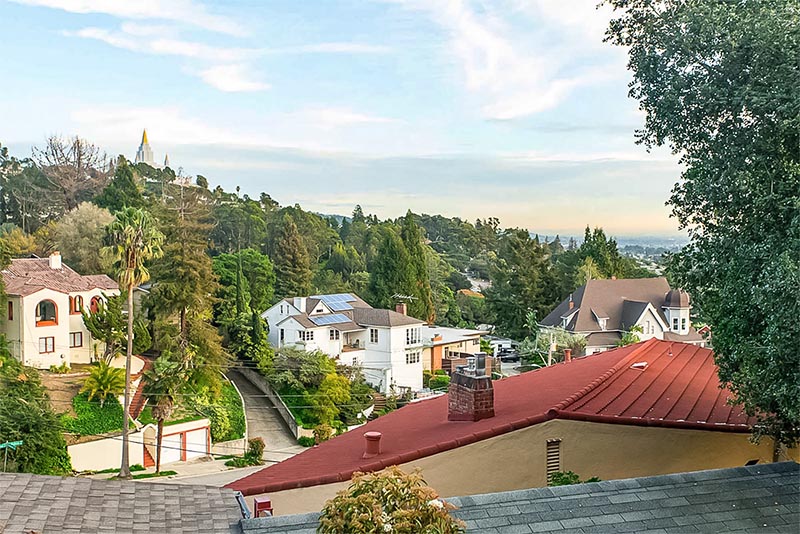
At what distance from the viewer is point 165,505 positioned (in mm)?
7562

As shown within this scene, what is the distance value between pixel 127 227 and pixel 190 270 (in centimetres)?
984

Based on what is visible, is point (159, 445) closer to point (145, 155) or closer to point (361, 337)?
point (361, 337)

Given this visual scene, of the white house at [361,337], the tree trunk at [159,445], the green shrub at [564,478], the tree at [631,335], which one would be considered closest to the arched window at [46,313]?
the tree trunk at [159,445]

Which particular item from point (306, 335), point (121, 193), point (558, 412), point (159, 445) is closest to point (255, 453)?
point (159, 445)

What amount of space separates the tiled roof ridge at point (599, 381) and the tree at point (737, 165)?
7.28 ft

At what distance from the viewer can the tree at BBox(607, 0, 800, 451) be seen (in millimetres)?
7254

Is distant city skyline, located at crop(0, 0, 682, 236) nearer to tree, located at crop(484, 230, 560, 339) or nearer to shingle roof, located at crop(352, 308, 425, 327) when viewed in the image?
tree, located at crop(484, 230, 560, 339)

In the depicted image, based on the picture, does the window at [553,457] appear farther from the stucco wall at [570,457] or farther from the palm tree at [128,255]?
the palm tree at [128,255]

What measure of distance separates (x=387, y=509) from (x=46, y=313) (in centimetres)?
3086

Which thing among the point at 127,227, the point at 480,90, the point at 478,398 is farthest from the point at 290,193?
the point at 478,398

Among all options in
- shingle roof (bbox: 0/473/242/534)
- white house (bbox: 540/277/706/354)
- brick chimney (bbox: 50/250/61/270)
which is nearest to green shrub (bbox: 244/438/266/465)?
brick chimney (bbox: 50/250/61/270)

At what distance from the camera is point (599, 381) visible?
11953 mm

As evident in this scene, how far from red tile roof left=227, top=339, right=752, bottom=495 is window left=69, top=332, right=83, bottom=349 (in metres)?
22.8

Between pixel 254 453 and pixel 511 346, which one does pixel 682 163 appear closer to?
pixel 254 453
